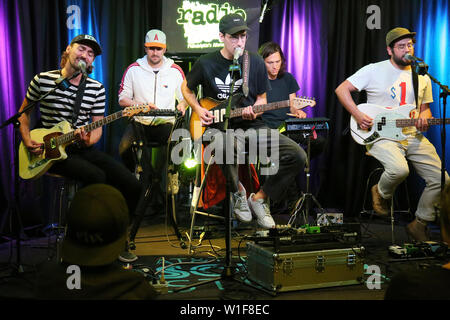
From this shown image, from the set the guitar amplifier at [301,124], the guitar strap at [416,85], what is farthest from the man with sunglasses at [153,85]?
the guitar strap at [416,85]

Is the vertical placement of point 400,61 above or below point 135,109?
above

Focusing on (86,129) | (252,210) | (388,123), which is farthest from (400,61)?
(86,129)

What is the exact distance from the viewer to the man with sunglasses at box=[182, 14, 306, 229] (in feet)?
13.0

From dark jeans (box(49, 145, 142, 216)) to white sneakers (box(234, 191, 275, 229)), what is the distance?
1.08 meters

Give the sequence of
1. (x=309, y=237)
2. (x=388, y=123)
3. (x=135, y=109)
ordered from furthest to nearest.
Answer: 1. (x=388, y=123)
2. (x=135, y=109)
3. (x=309, y=237)

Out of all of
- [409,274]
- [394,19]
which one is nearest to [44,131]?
[409,274]

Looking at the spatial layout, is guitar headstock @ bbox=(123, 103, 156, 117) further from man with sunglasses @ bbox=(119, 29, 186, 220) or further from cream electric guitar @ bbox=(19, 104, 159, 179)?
man with sunglasses @ bbox=(119, 29, 186, 220)

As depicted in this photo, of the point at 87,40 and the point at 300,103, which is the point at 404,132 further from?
the point at 87,40

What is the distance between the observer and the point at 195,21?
654cm

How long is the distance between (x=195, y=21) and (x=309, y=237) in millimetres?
4377

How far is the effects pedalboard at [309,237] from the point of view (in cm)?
316

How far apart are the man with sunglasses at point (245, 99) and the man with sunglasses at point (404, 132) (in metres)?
1.19

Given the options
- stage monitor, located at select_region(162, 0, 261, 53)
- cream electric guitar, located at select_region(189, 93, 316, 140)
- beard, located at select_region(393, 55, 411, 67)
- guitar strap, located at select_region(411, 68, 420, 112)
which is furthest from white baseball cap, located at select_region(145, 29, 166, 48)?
guitar strap, located at select_region(411, 68, 420, 112)
